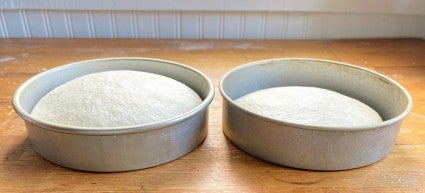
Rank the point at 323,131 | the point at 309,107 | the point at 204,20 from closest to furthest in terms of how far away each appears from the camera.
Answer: the point at 323,131 → the point at 309,107 → the point at 204,20

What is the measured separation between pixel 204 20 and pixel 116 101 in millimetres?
675

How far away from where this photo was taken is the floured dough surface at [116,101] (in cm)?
50

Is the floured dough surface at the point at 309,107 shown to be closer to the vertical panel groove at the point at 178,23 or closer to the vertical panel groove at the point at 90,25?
the vertical panel groove at the point at 178,23

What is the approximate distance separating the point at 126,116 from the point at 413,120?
1.67 ft

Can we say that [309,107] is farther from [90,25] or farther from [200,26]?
[90,25]

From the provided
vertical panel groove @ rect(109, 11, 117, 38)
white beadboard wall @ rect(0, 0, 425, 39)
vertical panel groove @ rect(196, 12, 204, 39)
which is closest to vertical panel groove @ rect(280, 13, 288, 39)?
white beadboard wall @ rect(0, 0, 425, 39)

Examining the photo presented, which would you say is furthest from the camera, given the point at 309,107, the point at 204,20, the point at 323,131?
the point at 204,20

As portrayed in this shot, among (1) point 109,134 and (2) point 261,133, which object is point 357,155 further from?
(1) point 109,134

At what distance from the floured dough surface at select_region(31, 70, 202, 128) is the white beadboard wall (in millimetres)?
568

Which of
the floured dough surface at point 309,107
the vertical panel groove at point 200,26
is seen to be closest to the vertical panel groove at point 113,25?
the vertical panel groove at point 200,26

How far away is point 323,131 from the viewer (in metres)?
0.45

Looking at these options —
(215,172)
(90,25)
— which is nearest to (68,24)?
(90,25)

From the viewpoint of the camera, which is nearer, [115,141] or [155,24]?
[115,141]

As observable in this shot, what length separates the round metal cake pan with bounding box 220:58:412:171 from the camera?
46cm
